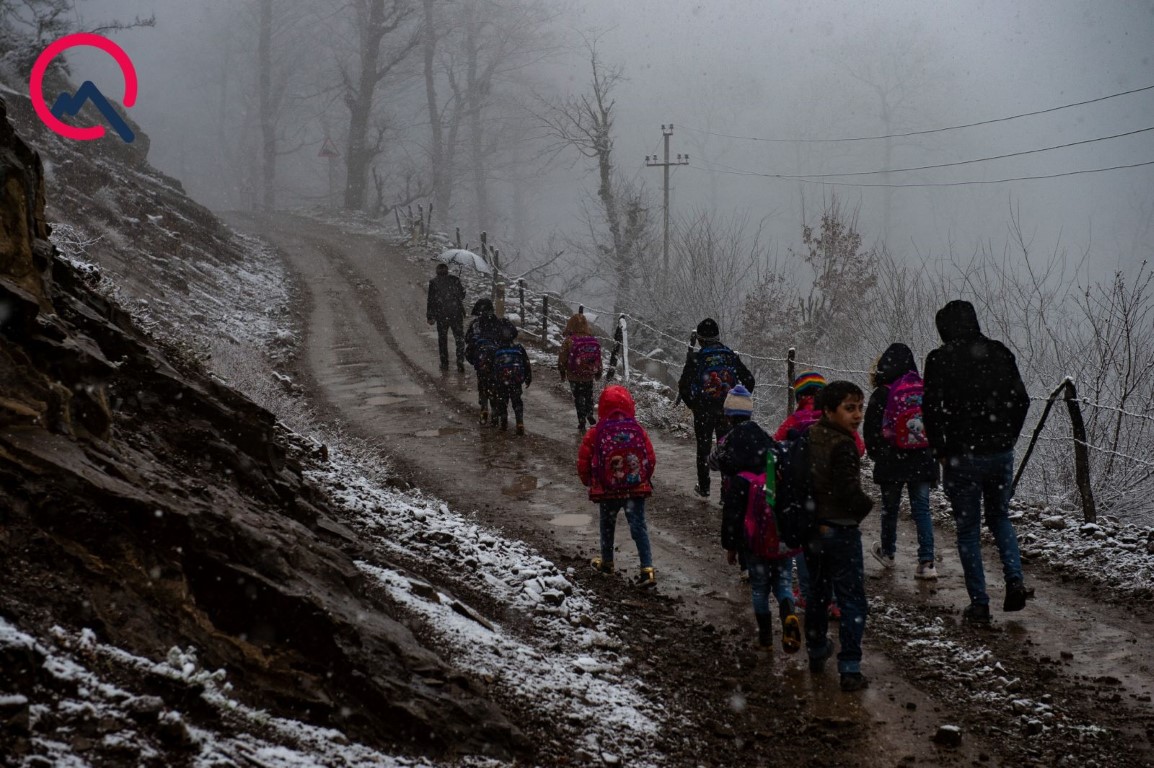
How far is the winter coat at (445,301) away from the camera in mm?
16359

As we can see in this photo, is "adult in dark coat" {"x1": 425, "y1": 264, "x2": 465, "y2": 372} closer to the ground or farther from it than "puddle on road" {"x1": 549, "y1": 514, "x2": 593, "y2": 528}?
farther from it

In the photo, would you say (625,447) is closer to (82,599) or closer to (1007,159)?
(82,599)

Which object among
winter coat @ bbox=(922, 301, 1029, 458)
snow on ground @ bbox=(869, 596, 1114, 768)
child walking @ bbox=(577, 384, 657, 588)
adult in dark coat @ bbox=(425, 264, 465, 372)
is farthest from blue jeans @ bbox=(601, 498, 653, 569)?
adult in dark coat @ bbox=(425, 264, 465, 372)

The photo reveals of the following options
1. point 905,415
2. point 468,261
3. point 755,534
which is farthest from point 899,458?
point 468,261

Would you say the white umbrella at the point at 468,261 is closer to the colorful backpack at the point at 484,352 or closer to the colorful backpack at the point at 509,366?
the colorful backpack at the point at 484,352

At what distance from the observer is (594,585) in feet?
22.8

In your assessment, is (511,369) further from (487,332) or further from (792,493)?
(792,493)

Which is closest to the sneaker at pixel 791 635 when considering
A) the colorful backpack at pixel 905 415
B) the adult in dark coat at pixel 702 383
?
the colorful backpack at pixel 905 415

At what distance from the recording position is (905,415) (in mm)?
6926

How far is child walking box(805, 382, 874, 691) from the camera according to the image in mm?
5074

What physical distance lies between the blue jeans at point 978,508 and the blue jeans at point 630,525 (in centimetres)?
229

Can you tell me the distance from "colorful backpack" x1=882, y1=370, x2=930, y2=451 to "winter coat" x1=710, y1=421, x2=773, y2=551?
1.74m

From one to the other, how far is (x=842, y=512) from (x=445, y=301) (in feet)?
39.8

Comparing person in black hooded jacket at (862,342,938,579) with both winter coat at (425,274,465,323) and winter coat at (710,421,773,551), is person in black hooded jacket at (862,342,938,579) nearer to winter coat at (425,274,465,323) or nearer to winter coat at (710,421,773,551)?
winter coat at (710,421,773,551)
